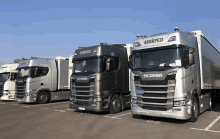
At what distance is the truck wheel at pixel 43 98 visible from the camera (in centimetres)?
1533

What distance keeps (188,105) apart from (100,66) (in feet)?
14.2

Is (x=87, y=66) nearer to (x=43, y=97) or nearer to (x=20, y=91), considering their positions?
(x=43, y=97)

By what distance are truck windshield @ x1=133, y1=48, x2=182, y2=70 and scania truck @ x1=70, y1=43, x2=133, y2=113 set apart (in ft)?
6.37

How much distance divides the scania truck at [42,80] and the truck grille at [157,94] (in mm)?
9618

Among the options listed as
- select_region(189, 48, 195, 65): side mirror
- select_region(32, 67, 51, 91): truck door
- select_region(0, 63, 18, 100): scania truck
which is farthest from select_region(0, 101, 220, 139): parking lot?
select_region(0, 63, 18, 100): scania truck

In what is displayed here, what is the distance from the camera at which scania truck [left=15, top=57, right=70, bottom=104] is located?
14.8m

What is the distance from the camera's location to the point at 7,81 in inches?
723

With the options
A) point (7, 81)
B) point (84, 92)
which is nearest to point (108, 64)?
point (84, 92)

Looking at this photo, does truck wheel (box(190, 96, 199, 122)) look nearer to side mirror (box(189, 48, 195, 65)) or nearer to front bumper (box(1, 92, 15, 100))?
side mirror (box(189, 48, 195, 65))

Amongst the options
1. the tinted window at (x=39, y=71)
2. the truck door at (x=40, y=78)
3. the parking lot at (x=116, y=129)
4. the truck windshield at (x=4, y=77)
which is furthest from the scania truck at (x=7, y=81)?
the parking lot at (x=116, y=129)

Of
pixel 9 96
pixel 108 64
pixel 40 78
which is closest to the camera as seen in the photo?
pixel 108 64

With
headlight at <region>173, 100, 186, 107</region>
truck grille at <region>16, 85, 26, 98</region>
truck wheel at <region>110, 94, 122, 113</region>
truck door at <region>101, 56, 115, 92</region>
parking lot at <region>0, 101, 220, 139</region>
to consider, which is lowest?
parking lot at <region>0, 101, 220, 139</region>

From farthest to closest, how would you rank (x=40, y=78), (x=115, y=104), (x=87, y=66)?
1. (x=40, y=78)
2. (x=115, y=104)
3. (x=87, y=66)

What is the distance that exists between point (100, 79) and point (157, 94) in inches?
120
